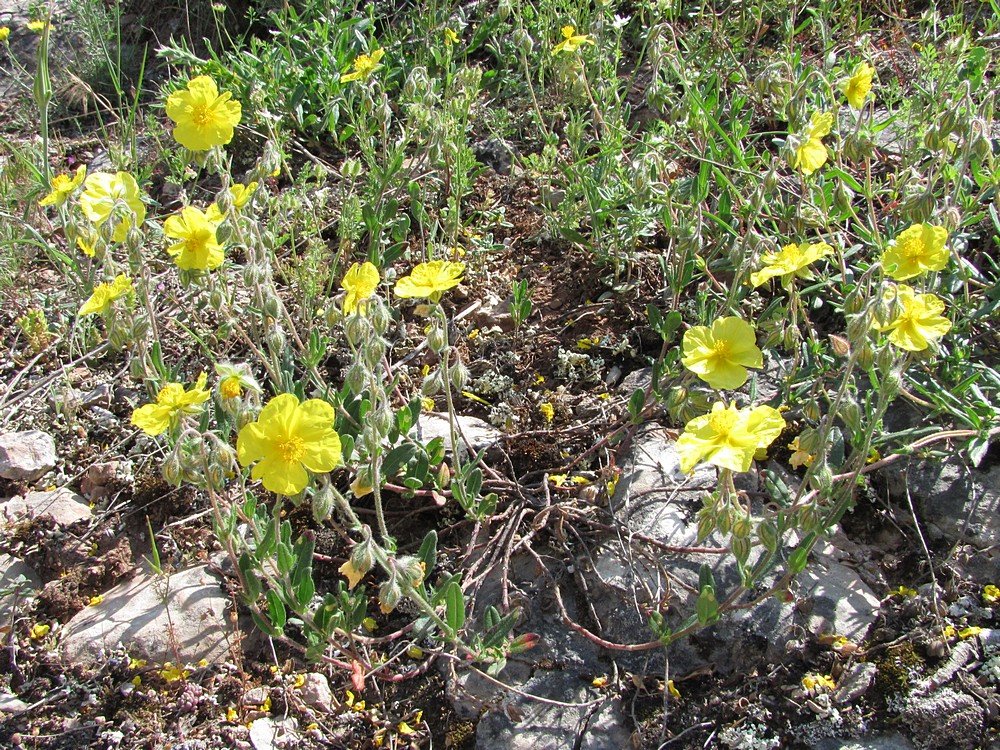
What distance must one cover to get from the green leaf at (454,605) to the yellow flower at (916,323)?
1.34 metres

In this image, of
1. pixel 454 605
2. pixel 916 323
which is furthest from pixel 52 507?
pixel 916 323

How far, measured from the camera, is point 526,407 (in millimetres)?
3354

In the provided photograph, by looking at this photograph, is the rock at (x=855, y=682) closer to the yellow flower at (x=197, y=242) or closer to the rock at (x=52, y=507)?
the yellow flower at (x=197, y=242)

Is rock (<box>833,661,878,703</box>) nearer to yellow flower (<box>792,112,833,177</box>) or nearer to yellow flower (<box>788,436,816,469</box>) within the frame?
yellow flower (<box>788,436,816,469</box>)

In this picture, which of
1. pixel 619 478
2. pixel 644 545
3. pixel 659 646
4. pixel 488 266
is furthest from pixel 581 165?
pixel 659 646

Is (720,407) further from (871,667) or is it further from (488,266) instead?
(488,266)

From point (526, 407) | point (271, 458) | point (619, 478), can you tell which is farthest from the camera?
point (526, 407)

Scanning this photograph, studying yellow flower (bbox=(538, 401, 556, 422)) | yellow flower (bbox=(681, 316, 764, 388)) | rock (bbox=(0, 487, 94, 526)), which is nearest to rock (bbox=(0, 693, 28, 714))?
rock (bbox=(0, 487, 94, 526))

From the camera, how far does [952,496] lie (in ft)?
8.99

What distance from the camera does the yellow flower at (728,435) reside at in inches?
83.0

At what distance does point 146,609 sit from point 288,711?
63 cm

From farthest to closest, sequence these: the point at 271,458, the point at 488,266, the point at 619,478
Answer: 1. the point at 488,266
2. the point at 619,478
3. the point at 271,458

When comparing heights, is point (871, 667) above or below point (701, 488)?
below

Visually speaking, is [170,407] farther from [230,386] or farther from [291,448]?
[291,448]
